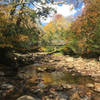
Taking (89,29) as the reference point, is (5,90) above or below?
below

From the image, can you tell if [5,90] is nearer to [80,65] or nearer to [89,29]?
[80,65]

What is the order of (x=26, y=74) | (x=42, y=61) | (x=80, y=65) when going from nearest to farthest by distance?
(x=26, y=74) < (x=80, y=65) < (x=42, y=61)

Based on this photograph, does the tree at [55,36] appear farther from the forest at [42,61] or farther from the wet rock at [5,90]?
A: the wet rock at [5,90]

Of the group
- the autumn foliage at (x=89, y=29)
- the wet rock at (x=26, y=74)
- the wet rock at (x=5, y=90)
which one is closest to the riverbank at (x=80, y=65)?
the autumn foliage at (x=89, y=29)

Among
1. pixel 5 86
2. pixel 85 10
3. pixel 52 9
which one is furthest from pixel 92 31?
pixel 5 86

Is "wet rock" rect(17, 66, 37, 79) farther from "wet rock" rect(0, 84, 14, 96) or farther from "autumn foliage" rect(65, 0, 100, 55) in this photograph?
"autumn foliage" rect(65, 0, 100, 55)

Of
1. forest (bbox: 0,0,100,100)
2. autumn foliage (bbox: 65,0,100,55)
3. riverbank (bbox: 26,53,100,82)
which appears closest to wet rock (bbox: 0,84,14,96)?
forest (bbox: 0,0,100,100)

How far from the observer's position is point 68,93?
9.91 feet

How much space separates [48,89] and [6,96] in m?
1.21

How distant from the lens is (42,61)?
8.93 metres

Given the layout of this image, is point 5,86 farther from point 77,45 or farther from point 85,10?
point 85,10

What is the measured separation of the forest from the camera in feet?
10.0

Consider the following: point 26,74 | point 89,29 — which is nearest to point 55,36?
point 89,29

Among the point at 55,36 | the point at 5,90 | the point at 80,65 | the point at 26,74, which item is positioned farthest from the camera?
the point at 55,36
